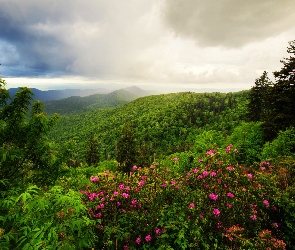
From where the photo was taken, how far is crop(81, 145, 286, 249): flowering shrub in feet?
13.7

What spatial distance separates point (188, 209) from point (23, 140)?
4691 mm

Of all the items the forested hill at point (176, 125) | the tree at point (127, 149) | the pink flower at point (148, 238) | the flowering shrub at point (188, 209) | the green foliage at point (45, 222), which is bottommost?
the forested hill at point (176, 125)

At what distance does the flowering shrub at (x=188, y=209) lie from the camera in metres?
4.17

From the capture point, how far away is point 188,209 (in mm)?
4602

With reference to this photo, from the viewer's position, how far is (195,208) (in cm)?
464

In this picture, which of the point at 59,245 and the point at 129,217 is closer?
the point at 59,245

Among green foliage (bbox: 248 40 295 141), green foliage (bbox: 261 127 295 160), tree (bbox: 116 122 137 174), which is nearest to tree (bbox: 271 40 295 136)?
green foliage (bbox: 248 40 295 141)

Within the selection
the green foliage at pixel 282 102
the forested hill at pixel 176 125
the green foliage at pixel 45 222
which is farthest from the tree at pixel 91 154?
the forested hill at pixel 176 125

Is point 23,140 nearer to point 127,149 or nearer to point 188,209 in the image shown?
point 188,209

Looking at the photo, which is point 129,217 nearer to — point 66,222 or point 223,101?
point 66,222

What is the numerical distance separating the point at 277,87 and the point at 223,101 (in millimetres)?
152749

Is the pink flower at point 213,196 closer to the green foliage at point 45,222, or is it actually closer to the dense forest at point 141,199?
the dense forest at point 141,199

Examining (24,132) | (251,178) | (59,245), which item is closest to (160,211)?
(59,245)

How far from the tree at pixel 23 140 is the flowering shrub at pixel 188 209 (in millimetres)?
1577
